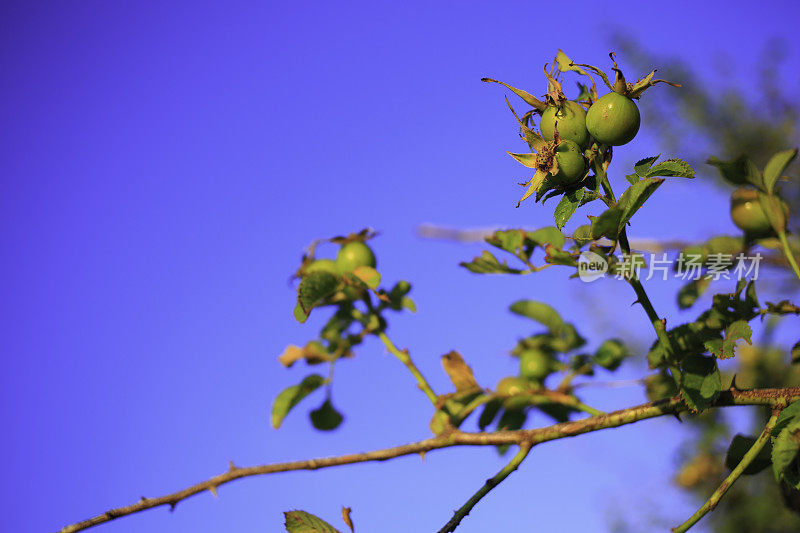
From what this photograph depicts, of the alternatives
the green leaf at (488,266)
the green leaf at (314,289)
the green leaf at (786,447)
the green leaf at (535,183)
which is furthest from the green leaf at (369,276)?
the green leaf at (786,447)

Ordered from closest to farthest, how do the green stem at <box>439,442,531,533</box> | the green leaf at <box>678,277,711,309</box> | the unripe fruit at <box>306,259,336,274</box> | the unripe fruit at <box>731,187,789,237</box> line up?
1. the green stem at <box>439,442,531,533</box>
2. the unripe fruit at <box>731,187,789,237</box>
3. the green leaf at <box>678,277,711,309</box>
4. the unripe fruit at <box>306,259,336,274</box>

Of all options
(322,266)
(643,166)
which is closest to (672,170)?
(643,166)

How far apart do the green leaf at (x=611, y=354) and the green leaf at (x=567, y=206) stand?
51 cm

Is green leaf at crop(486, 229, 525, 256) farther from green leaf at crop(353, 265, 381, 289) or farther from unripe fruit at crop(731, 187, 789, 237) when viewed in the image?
unripe fruit at crop(731, 187, 789, 237)

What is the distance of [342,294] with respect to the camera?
1.14m

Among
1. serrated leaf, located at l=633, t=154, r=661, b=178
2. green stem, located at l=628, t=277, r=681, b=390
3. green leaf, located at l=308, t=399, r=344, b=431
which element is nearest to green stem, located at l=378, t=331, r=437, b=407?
green leaf, located at l=308, t=399, r=344, b=431

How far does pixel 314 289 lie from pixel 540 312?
1.40 ft

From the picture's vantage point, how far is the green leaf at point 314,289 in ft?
3.34

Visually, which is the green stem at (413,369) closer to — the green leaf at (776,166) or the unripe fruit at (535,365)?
the unripe fruit at (535,365)

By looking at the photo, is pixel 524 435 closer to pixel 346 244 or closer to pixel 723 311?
pixel 723 311

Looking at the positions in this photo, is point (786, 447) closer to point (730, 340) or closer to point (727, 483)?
point (727, 483)

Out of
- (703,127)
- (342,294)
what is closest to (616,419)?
(342,294)

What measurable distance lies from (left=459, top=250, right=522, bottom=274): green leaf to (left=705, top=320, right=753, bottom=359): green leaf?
30 cm

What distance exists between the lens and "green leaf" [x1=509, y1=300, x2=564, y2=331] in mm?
1212
